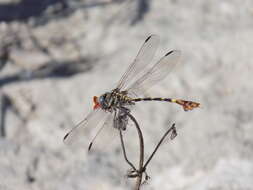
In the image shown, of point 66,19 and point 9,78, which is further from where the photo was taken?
point 66,19

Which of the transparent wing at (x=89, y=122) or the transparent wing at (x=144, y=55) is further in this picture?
the transparent wing at (x=144, y=55)

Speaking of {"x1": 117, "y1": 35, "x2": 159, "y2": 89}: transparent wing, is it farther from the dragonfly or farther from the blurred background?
the blurred background

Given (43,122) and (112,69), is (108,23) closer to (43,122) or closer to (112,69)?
(112,69)

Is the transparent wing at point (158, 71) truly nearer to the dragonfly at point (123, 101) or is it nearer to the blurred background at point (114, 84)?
the dragonfly at point (123, 101)

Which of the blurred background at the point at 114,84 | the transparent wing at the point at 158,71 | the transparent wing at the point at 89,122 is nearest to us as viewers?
the transparent wing at the point at 89,122

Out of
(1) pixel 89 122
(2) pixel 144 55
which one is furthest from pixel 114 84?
(1) pixel 89 122

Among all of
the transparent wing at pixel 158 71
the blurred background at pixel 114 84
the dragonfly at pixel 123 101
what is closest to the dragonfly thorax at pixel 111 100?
the dragonfly at pixel 123 101

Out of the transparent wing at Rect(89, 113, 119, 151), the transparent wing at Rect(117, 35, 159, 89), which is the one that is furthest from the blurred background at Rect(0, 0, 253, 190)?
the transparent wing at Rect(89, 113, 119, 151)

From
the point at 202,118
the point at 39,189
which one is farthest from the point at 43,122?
the point at 202,118
